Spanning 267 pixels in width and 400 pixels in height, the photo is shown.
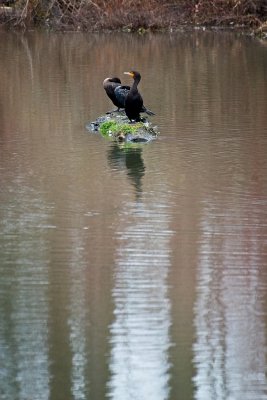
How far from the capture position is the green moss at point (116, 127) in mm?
14016

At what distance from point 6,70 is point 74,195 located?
35.9ft

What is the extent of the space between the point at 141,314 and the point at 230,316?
59 cm

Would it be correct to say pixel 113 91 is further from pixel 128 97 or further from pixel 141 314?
pixel 141 314

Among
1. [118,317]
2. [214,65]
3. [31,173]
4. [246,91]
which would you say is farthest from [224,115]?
[118,317]

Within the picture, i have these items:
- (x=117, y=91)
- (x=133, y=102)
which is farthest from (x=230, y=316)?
(x=117, y=91)

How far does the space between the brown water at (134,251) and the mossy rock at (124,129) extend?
0.64ft

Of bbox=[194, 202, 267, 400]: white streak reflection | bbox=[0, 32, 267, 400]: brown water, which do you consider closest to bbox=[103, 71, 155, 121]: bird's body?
bbox=[0, 32, 267, 400]: brown water

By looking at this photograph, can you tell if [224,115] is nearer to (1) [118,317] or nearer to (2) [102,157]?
(2) [102,157]

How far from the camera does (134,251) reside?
28.5 feet

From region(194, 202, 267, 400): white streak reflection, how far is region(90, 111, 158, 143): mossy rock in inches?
176

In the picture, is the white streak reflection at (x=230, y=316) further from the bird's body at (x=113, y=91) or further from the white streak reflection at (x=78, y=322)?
the bird's body at (x=113, y=91)

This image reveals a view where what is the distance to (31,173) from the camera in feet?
38.7

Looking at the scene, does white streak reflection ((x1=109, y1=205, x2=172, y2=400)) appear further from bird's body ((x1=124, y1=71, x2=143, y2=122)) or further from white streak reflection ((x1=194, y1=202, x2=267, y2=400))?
bird's body ((x1=124, y1=71, x2=143, y2=122))

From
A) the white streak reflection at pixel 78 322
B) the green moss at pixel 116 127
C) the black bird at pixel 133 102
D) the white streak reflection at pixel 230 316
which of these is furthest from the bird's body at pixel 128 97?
the white streak reflection at pixel 78 322
